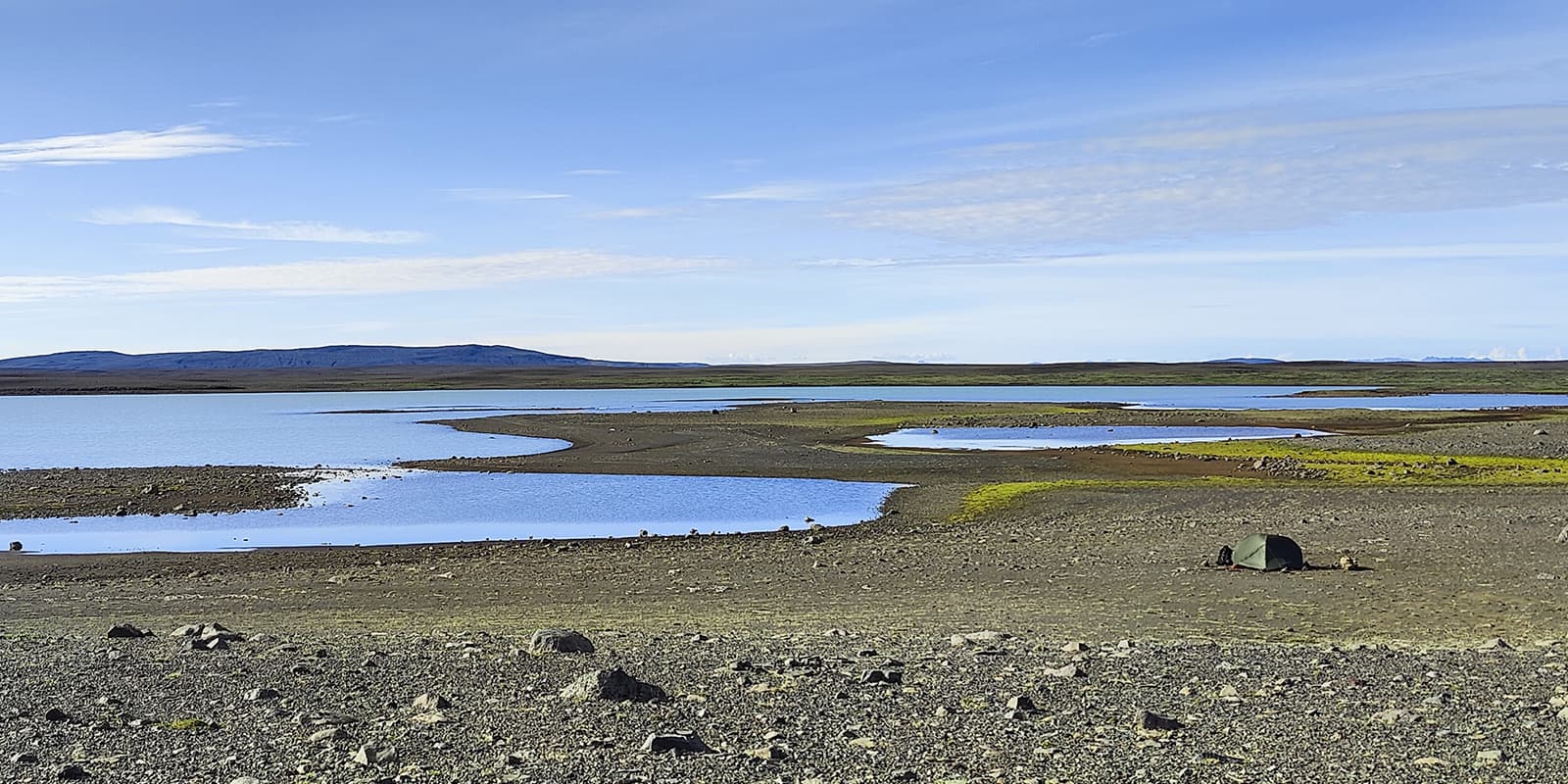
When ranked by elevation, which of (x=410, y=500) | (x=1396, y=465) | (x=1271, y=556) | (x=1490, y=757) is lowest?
(x=410, y=500)

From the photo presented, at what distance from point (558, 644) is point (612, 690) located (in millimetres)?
2341

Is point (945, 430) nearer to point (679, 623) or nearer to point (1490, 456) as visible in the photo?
point (1490, 456)

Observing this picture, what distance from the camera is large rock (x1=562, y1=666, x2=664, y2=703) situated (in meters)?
10.5

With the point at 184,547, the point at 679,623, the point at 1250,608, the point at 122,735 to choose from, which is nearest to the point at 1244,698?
the point at 1250,608

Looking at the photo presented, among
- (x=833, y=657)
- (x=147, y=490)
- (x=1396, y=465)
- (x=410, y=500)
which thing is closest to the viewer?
(x=833, y=657)

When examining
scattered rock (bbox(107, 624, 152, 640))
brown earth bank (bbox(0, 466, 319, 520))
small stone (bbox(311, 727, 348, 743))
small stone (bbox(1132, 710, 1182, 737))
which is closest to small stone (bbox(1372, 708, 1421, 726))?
small stone (bbox(1132, 710, 1182, 737))

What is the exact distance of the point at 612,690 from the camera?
10.5 meters

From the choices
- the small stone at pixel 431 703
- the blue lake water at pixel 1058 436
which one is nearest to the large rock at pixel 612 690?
the small stone at pixel 431 703

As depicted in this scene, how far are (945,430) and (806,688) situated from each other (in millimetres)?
63440

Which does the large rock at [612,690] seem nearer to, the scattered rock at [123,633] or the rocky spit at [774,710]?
the rocky spit at [774,710]

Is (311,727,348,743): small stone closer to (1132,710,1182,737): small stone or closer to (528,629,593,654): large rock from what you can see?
(528,629,593,654): large rock

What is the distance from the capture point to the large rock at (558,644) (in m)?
12.6

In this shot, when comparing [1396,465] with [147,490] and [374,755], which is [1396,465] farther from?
[374,755]

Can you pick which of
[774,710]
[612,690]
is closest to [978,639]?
[774,710]
